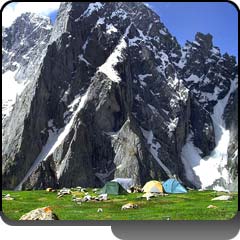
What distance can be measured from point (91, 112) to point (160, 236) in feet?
519

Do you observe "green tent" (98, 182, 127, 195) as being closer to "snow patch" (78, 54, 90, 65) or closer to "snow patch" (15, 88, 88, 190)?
"snow patch" (15, 88, 88, 190)

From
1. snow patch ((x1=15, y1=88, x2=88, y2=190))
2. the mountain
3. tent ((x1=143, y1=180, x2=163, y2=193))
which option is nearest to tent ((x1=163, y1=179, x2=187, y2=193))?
tent ((x1=143, y1=180, x2=163, y2=193))

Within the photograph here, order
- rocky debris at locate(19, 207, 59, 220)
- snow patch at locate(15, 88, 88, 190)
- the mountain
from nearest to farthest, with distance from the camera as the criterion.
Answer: rocky debris at locate(19, 207, 59, 220) → the mountain → snow patch at locate(15, 88, 88, 190)

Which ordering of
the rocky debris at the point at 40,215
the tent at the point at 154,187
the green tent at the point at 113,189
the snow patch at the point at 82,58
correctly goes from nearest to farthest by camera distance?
1. the rocky debris at the point at 40,215
2. the green tent at the point at 113,189
3. the tent at the point at 154,187
4. the snow patch at the point at 82,58

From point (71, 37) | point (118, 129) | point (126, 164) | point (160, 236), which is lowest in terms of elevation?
point (160, 236)

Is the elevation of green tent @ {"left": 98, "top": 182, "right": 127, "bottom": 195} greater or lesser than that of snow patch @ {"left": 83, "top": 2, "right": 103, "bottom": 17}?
lesser

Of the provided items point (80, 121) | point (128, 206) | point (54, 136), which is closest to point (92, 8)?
point (80, 121)

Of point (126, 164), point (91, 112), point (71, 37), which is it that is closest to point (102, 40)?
point (71, 37)

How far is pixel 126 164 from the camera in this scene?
529 ft

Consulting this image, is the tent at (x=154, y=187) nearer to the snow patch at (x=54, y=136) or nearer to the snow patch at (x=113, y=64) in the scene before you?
the snow patch at (x=54, y=136)

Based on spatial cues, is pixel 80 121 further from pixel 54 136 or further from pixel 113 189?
pixel 113 189

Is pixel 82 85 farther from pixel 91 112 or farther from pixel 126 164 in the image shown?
pixel 126 164

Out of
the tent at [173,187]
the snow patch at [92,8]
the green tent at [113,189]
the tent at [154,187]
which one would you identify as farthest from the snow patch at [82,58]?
the green tent at [113,189]

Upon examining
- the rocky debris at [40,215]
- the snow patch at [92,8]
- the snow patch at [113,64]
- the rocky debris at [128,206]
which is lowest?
the rocky debris at [40,215]
